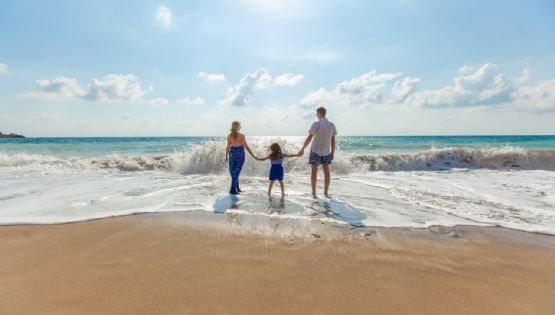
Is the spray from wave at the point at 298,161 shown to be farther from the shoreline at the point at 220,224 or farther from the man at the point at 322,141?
the shoreline at the point at 220,224

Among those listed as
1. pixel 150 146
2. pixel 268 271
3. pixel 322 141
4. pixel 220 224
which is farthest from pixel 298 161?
pixel 150 146

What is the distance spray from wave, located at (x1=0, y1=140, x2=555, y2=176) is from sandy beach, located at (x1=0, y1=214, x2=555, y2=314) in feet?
26.9

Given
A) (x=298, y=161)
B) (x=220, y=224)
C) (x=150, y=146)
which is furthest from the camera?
(x=150, y=146)

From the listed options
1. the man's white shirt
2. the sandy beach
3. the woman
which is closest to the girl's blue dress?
the woman

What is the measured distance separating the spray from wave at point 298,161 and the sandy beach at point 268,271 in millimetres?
8211

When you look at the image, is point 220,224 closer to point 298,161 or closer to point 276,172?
point 276,172

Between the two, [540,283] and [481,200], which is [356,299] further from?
[481,200]

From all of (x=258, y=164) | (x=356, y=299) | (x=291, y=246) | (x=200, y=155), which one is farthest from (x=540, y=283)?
(x=200, y=155)

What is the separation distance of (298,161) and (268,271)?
35.1ft

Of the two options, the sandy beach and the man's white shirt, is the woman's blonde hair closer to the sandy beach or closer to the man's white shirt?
the man's white shirt

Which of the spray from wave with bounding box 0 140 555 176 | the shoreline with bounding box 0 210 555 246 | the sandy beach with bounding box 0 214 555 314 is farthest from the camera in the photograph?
the spray from wave with bounding box 0 140 555 176

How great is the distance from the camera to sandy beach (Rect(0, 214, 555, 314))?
2.39m

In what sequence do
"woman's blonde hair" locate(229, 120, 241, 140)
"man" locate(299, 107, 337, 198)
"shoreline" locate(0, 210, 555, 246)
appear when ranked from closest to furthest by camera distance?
"shoreline" locate(0, 210, 555, 246)
"man" locate(299, 107, 337, 198)
"woman's blonde hair" locate(229, 120, 241, 140)

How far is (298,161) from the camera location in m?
13.5
